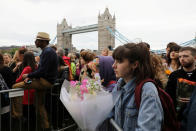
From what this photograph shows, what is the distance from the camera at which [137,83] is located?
3.81 ft

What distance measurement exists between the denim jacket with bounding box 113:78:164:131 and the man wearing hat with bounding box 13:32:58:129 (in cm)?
167

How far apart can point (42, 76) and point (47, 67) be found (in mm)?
160

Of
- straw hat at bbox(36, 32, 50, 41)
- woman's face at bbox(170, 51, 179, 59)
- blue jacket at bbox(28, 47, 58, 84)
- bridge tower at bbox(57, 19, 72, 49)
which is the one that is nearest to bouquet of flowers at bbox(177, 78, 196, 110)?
woman's face at bbox(170, 51, 179, 59)

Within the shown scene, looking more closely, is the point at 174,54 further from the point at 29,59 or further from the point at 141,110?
the point at 29,59

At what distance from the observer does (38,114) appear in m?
2.83

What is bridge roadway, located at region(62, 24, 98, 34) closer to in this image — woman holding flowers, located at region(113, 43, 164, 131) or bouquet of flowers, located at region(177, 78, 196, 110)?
bouquet of flowers, located at region(177, 78, 196, 110)

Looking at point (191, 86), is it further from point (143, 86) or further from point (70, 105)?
point (70, 105)

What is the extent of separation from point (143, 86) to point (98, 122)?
392 millimetres

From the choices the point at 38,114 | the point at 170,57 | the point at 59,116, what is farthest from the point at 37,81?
the point at 170,57

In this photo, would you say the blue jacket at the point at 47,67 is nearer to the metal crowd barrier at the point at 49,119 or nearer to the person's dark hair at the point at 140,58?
the metal crowd barrier at the point at 49,119

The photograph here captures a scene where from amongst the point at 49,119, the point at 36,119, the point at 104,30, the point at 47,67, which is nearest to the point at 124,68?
the point at 47,67

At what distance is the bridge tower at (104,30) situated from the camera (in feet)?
144

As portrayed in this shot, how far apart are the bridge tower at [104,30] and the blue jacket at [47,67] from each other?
40893 mm

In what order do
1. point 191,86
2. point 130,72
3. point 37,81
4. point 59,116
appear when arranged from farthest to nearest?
point 59,116 → point 37,81 → point 191,86 → point 130,72
